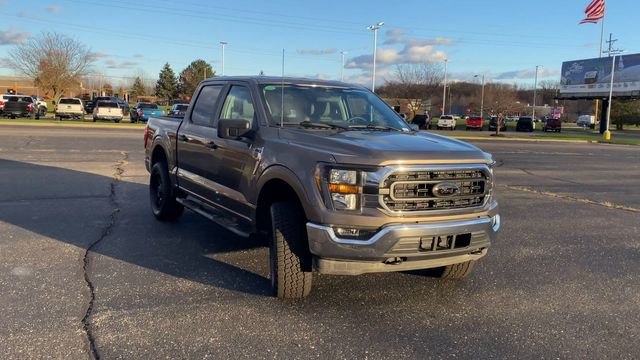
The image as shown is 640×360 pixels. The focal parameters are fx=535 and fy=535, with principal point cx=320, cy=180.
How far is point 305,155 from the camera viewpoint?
423 cm

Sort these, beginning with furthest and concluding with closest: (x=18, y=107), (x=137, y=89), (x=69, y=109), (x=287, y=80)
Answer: (x=137, y=89) < (x=69, y=109) < (x=18, y=107) < (x=287, y=80)

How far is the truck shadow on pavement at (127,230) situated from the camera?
17.1ft

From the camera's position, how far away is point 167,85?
4247 inches

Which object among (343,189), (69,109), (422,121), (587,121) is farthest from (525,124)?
(343,189)

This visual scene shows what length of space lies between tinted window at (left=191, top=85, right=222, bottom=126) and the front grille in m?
2.76

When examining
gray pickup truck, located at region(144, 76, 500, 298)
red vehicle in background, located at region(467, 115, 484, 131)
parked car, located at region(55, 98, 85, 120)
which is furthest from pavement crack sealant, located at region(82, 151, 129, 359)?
red vehicle in background, located at region(467, 115, 484, 131)

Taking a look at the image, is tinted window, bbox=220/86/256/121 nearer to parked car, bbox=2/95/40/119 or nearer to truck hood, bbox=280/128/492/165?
truck hood, bbox=280/128/492/165

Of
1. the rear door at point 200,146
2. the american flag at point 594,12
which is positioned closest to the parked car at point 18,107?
the rear door at point 200,146

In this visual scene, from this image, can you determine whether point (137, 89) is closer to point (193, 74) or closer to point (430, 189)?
point (193, 74)

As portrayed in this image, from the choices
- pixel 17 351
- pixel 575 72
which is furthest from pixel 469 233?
pixel 575 72

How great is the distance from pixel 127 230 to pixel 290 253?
3257 mm

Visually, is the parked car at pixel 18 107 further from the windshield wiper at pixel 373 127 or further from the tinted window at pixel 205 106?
the windshield wiper at pixel 373 127

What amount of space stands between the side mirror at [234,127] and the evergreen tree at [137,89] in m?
106

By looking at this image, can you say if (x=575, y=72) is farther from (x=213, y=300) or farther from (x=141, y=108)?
(x=213, y=300)
